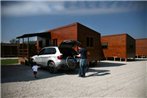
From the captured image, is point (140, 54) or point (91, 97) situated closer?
point (91, 97)

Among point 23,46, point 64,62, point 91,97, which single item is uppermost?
point 23,46

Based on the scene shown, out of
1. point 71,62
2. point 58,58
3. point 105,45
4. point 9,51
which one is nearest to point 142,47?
point 105,45

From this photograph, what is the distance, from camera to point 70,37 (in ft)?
50.5

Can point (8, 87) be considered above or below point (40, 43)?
below

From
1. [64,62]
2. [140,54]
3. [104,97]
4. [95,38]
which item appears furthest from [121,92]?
[140,54]

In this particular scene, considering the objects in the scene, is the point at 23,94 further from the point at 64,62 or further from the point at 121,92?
the point at 64,62

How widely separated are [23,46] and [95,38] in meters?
6.62

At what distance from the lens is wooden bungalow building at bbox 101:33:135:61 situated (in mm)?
23209

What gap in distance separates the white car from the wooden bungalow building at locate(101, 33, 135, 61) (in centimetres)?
1336

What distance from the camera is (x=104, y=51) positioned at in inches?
1016

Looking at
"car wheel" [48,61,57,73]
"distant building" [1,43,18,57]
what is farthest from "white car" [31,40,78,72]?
"distant building" [1,43,18,57]

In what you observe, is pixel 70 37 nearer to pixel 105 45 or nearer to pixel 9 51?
pixel 105 45

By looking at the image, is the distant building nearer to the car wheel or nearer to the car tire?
the car wheel

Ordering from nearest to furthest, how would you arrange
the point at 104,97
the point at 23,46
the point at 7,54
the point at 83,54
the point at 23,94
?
the point at 104,97 < the point at 23,94 < the point at 83,54 < the point at 23,46 < the point at 7,54
